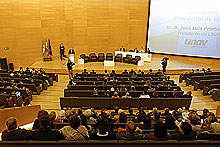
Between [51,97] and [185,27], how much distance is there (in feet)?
37.5

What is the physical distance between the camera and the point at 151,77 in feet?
35.2

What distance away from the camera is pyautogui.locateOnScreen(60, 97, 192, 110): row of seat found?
751 centimetres

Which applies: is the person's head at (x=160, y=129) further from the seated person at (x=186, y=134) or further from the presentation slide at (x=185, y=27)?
the presentation slide at (x=185, y=27)

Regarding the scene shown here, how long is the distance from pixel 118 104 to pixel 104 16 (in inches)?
414

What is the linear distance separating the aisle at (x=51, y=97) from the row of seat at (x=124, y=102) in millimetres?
900

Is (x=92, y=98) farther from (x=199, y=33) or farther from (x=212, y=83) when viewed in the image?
(x=199, y=33)

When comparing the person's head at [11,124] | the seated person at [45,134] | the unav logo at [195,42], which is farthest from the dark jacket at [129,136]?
the unav logo at [195,42]

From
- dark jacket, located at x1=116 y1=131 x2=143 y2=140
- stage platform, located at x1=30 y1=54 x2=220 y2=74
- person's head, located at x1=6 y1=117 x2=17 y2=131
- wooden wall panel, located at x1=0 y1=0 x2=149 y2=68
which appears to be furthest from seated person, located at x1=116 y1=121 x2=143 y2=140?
wooden wall panel, located at x1=0 y1=0 x2=149 y2=68

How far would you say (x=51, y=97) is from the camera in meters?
9.24

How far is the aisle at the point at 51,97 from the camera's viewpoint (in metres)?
8.25

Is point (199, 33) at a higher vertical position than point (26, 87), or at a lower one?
higher

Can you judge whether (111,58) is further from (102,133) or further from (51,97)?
(102,133)

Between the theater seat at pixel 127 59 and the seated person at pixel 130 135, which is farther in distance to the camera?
the theater seat at pixel 127 59

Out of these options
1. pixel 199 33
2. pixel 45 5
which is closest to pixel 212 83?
pixel 199 33
